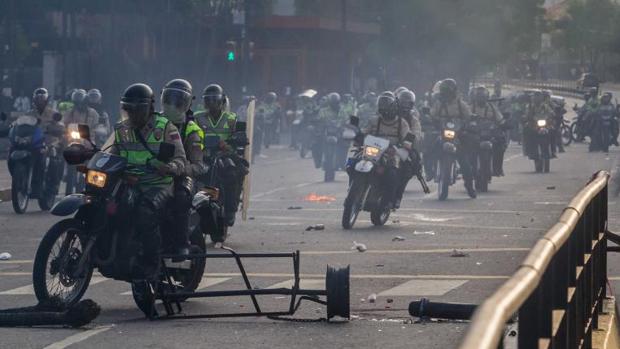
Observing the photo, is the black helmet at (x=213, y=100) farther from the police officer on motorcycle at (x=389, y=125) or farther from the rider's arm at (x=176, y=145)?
the rider's arm at (x=176, y=145)

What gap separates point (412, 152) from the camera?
20.5 metres

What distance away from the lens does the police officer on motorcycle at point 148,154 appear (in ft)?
35.9

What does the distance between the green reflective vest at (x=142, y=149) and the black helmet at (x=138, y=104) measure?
0.09 metres

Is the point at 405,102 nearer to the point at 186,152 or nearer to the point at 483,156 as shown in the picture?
the point at 483,156

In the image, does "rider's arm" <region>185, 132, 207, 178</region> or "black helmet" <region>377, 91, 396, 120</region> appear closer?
"rider's arm" <region>185, 132, 207, 178</region>

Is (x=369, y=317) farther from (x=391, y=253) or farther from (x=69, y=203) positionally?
(x=391, y=253)

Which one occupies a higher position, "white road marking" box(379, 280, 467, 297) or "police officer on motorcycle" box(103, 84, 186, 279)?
"police officer on motorcycle" box(103, 84, 186, 279)

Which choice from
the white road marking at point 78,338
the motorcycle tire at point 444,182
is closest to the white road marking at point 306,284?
the white road marking at point 78,338

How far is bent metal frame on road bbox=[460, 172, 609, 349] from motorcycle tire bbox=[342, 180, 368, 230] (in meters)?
8.87

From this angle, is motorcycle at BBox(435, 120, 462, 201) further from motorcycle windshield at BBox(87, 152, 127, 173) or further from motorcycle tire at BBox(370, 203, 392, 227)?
motorcycle windshield at BBox(87, 152, 127, 173)

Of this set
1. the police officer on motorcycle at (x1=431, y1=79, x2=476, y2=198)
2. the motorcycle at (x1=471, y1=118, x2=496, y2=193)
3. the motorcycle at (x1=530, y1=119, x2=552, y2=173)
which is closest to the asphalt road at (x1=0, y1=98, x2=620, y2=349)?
the motorcycle at (x1=471, y1=118, x2=496, y2=193)

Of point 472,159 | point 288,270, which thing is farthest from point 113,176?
point 472,159

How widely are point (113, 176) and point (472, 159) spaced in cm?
1595

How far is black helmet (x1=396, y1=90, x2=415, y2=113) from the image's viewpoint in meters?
20.9
